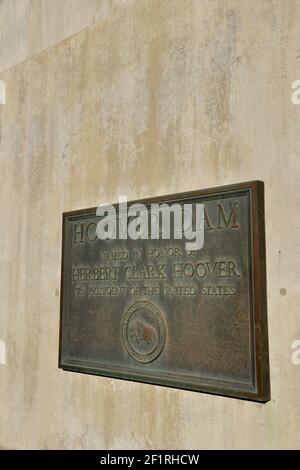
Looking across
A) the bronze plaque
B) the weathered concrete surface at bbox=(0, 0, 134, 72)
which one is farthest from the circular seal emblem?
the weathered concrete surface at bbox=(0, 0, 134, 72)

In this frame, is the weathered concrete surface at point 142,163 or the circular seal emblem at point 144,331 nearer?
the weathered concrete surface at point 142,163

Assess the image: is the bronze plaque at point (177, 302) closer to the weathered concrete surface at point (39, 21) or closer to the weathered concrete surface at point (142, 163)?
the weathered concrete surface at point (142, 163)

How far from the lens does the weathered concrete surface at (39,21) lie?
4.30m

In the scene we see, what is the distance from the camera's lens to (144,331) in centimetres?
357

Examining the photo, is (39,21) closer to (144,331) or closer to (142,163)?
(142,163)

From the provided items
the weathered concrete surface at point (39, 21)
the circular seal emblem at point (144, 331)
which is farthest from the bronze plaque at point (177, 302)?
the weathered concrete surface at point (39, 21)

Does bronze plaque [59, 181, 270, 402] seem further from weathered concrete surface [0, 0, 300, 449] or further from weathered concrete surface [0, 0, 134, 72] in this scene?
weathered concrete surface [0, 0, 134, 72]

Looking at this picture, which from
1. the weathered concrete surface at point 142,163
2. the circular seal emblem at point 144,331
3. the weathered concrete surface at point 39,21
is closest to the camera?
the weathered concrete surface at point 142,163

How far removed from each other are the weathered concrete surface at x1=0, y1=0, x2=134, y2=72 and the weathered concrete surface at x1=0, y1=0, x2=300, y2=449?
0.11m

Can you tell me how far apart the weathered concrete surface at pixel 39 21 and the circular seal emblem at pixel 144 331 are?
227 cm

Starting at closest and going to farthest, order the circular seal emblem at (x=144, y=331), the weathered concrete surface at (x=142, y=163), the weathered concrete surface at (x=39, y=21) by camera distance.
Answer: the weathered concrete surface at (x=142, y=163) < the circular seal emblem at (x=144, y=331) < the weathered concrete surface at (x=39, y=21)

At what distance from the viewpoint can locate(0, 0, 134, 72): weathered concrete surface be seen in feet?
14.1
